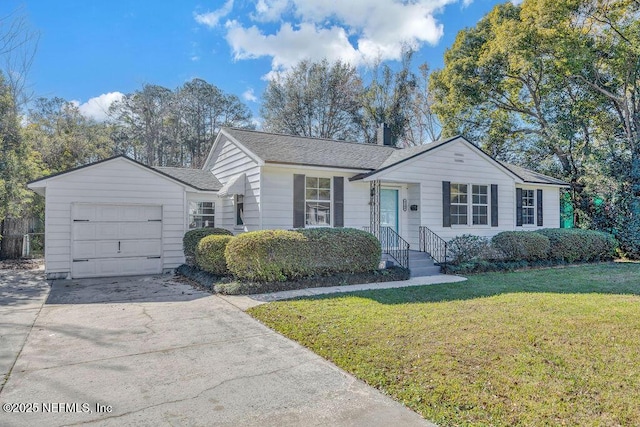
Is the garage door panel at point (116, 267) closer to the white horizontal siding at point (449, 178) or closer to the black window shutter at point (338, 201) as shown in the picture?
the black window shutter at point (338, 201)

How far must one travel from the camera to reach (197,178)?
1386cm

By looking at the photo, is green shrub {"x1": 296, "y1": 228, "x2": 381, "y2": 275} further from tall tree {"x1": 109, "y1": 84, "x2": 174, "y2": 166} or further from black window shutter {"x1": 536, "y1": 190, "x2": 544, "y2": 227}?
tall tree {"x1": 109, "y1": 84, "x2": 174, "y2": 166}

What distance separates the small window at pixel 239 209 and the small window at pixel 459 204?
280 inches

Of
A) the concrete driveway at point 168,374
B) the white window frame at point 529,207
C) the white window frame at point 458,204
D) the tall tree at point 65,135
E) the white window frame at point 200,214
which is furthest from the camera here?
the tall tree at point 65,135

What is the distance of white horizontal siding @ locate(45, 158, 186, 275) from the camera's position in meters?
10.3

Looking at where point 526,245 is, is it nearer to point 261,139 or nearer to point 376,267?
point 376,267

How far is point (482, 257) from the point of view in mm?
11898

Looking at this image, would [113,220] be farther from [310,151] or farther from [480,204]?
[480,204]

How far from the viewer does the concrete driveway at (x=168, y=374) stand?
319cm

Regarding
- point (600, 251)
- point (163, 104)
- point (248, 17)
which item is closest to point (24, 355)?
point (248, 17)

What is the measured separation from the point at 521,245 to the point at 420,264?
362 centimetres

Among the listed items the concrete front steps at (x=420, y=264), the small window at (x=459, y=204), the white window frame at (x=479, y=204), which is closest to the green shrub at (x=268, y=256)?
the concrete front steps at (x=420, y=264)

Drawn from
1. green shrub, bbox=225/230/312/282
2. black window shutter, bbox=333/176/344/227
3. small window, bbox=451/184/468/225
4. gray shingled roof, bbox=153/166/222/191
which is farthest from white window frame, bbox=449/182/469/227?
gray shingled roof, bbox=153/166/222/191

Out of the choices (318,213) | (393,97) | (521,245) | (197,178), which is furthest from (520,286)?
(393,97)
